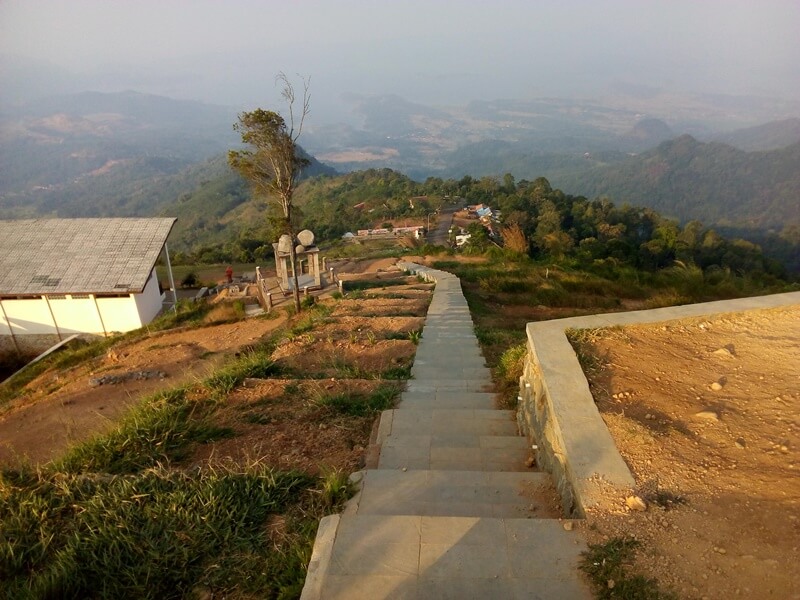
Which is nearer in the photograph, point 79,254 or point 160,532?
point 160,532

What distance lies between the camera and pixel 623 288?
14336mm

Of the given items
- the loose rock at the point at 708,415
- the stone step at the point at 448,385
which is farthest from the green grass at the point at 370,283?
the loose rock at the point at 708,415

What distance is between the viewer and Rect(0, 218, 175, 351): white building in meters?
16.7

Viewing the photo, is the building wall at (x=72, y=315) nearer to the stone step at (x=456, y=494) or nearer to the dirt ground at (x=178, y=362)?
the dirt ground at (x=178, y=362)

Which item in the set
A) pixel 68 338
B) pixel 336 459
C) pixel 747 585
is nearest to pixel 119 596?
pixel 336 459

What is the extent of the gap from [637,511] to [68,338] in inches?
759

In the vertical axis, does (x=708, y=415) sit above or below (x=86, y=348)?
above

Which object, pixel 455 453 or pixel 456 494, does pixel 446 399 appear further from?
pixel 456 494

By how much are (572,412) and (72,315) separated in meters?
18.7

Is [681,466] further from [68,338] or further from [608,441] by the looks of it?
[68,338]

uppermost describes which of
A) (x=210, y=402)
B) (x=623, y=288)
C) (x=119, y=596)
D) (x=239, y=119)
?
(x=239, y=119)

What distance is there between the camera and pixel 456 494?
3402mm

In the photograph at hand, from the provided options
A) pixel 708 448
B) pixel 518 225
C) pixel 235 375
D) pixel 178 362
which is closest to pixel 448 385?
pixel 235 375

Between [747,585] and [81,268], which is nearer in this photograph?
[747,585]
